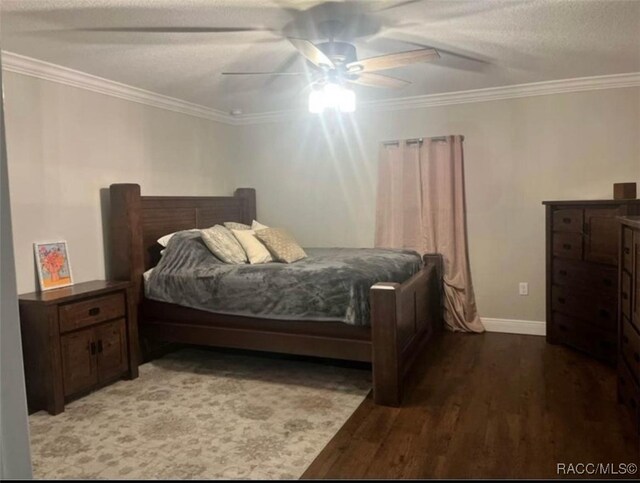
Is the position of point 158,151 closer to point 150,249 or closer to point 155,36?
point 150,249

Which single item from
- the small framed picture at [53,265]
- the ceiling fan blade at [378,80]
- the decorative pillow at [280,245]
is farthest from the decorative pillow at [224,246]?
the ceiling fan blade at [378,80]

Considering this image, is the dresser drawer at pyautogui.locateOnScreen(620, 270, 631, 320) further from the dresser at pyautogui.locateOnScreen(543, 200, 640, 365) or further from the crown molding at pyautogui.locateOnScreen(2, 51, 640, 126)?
the crown molding at pyautogui.locateOnScreen(2, 51, 640, 126)

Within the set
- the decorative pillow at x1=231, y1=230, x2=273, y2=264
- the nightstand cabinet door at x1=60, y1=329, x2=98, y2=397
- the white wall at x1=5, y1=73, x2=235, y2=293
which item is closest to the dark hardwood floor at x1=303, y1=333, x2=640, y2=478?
the decorative pillow at x1=231, y1=230, x2=273, y2=264

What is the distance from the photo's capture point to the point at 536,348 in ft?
13.0

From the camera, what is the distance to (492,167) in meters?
4.43

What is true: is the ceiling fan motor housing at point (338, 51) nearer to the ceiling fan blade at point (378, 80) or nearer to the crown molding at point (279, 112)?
the ceiling fan blade at point (378, 80)

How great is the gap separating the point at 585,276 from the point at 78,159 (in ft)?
13.3

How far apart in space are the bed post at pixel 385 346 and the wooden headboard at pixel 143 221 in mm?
1991

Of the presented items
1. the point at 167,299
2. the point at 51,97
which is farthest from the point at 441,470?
the point at 51,97

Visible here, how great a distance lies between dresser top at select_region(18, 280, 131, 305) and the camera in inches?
116

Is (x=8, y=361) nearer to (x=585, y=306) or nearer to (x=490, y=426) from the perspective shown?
(x=490, y=426)

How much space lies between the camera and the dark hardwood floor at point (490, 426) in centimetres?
224

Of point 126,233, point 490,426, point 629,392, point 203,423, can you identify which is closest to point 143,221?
point 126,233

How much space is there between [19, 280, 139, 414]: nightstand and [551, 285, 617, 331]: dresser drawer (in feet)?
11.3
